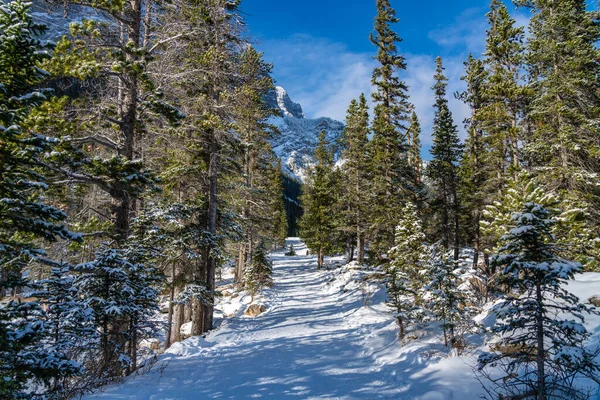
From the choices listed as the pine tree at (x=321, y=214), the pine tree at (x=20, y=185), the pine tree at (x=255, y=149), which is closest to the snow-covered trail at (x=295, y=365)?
the pine tree at (x=20, y=185)

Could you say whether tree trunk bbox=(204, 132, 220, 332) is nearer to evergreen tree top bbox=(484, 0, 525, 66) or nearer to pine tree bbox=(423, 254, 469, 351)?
pine tree bbox=(423, 254, 469, 351)

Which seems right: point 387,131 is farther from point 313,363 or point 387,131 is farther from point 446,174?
point 313,363

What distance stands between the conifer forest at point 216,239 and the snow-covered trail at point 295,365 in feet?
0.31

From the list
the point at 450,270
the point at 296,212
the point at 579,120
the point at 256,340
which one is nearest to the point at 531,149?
the point at 579,120

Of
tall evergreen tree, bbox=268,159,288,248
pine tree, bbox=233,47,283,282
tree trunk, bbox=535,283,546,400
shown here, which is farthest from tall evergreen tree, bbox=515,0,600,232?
tall evergreen tree, bbox=268,159,288,248

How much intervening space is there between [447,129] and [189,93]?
23.3 meters

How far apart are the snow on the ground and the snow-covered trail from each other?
24mm

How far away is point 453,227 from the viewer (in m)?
28.1

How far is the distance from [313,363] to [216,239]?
6021mm

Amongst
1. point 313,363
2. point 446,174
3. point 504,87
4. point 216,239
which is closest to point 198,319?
point 216,239

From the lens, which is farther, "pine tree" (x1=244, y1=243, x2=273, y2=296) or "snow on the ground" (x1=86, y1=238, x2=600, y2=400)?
"pine tree" (x1=244, y1=243, x2=273, y2=296)

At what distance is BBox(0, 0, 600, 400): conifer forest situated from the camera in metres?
5.39

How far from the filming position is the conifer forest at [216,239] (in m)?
5.39

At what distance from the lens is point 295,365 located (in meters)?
9.29
